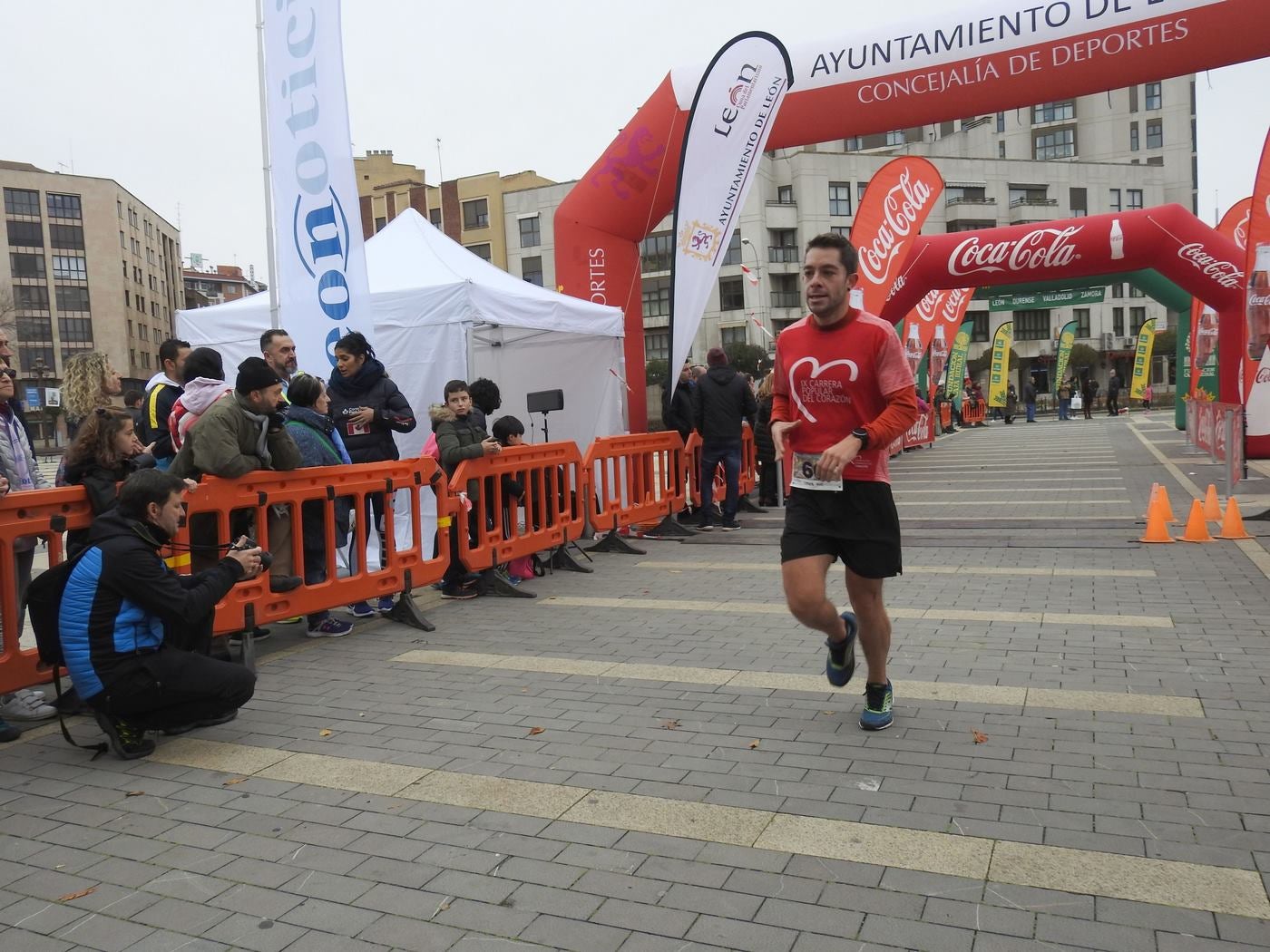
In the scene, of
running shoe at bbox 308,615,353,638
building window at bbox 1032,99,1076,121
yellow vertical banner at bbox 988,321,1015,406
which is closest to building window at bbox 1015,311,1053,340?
building window at bbox 1032,99,1076,121

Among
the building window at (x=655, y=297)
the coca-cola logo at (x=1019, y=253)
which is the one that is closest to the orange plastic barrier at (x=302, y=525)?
the coca-cola logo at (x=1019, y=253)

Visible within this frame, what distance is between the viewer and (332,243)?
8062 mm

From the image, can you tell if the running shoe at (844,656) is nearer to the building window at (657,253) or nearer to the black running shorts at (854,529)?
the black running shorts at (854,529)

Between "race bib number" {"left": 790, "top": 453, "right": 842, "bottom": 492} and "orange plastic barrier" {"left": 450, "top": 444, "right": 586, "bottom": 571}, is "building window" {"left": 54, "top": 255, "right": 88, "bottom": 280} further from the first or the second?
"race bib number" {"left": 790, "top": 453, "right": 842, "bottom": 492}

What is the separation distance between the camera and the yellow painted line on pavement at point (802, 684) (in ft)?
14.4

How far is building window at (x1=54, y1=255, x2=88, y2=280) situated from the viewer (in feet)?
279

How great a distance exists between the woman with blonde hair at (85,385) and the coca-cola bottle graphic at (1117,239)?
1525 centimetres

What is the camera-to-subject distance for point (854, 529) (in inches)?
159

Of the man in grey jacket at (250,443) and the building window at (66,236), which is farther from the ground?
the building window at (66,236)

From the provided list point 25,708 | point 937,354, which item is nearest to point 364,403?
point 25,708

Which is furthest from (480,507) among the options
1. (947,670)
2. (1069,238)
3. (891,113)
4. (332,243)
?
(1069,238)

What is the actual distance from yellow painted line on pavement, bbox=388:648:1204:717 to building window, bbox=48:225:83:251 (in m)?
94.7

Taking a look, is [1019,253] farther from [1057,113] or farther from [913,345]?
[1057,113]

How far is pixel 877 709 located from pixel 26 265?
97.0 m
